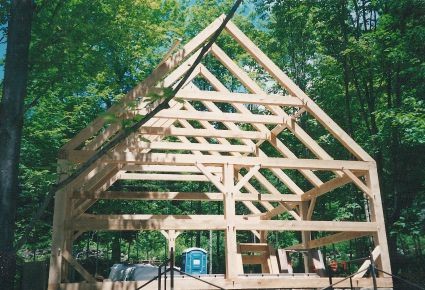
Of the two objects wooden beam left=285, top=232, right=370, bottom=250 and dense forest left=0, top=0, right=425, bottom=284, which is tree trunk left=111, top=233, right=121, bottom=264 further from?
wooden beam left=285, top=232, right=370, bottom=250

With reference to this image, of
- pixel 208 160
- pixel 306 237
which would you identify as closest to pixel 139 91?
pixel 208 160

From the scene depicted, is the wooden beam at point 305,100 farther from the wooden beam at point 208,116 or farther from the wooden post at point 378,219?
the wooden beam at point 208,116

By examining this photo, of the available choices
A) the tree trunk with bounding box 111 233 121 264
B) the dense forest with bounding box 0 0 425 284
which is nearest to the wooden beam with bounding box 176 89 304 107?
the dense forest with bounding box 0 0 425 284

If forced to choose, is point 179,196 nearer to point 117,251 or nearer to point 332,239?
point 332,239

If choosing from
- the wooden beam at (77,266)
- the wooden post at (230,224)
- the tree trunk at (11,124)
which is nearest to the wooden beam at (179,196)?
the wooden post at (230,224)

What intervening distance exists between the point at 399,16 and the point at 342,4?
2573 millimetres

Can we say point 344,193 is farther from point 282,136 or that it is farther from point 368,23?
point 368,23

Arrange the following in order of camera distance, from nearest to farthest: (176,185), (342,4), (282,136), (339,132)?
(339,132), (342,4), (282,136), (176,185)

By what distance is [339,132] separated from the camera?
872 cm

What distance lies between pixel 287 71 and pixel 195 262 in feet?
40.2

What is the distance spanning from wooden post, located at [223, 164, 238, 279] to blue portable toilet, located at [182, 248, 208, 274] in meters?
8.06

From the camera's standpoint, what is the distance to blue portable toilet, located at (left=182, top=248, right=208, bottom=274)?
1500 cm

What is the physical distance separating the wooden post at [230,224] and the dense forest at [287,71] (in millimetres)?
3626

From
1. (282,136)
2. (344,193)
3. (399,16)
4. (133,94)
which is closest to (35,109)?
(282,136)
